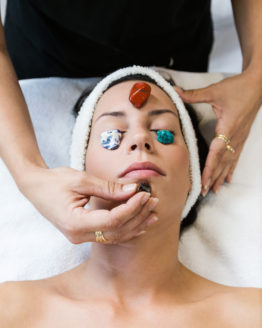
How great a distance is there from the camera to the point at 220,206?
1.39 metres

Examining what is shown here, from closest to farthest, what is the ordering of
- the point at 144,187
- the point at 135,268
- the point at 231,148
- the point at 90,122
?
the point at 144,187 → the point at 135,268 → the point at 90,122 → the point at 231,148

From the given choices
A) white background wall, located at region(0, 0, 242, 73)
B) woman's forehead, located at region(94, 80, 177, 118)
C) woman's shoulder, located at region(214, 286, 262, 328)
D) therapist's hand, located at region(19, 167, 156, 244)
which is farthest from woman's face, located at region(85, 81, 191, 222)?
white background wall, located at region(0, 0, 242, 73)

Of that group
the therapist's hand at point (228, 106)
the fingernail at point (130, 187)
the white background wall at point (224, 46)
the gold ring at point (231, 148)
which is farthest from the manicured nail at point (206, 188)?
the white background wall at point (224, 46)

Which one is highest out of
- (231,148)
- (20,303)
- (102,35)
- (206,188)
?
(102,35)

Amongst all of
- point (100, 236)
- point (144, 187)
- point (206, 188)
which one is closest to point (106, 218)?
point (100, 236)

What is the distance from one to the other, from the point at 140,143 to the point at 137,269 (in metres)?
0.32

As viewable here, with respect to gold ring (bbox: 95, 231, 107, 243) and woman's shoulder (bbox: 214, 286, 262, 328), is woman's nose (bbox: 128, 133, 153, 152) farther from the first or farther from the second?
woman's shoulder (bbox: 214, 286, 262, 328)

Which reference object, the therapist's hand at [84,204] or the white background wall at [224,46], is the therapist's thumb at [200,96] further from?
the white background wall at [224,46]

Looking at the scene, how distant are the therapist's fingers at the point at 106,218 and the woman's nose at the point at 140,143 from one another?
202mm

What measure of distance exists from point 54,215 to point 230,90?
2.25 feet

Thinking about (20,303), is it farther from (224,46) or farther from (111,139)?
(224,46)

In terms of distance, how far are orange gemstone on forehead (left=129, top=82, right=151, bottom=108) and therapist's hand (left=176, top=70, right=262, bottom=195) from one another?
23 cm

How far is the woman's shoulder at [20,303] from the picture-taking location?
1010 mm

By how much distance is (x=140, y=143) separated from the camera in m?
1.03
